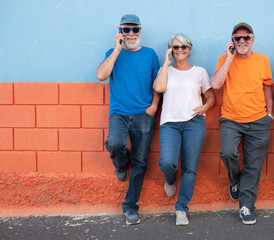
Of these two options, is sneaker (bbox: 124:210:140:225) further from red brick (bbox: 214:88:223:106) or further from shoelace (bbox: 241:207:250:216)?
red brick (bbox: 214:88:223:106)

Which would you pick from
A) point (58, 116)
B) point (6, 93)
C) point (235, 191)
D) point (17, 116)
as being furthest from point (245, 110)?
point (6, 93)

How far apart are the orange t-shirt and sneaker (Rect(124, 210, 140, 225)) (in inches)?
49.8

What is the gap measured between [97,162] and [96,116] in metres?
0.49

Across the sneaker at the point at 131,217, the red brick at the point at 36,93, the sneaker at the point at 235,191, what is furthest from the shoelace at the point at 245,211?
the red brick at the point at 36,93

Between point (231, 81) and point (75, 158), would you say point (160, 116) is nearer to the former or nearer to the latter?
point (231, 81)

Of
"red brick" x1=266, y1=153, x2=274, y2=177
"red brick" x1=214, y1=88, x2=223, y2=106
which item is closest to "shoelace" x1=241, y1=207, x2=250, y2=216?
"red brick" x1=266, y1=153, x2=274, y2=177

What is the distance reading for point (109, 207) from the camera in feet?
10.5

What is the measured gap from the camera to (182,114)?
9.73 feet

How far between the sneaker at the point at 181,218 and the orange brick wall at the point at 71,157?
0.36m

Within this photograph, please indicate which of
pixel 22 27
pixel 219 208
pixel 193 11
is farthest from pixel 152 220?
pixel 22 27

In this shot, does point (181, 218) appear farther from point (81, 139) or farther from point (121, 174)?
point (81, 139)

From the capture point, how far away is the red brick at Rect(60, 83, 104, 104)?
325cm

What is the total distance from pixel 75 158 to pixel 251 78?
A: 1923 mm

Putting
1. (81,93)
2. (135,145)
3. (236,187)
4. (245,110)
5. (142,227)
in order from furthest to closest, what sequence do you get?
(81,93) < (236,187) < (135,145) < (245,110) < (142,227)
